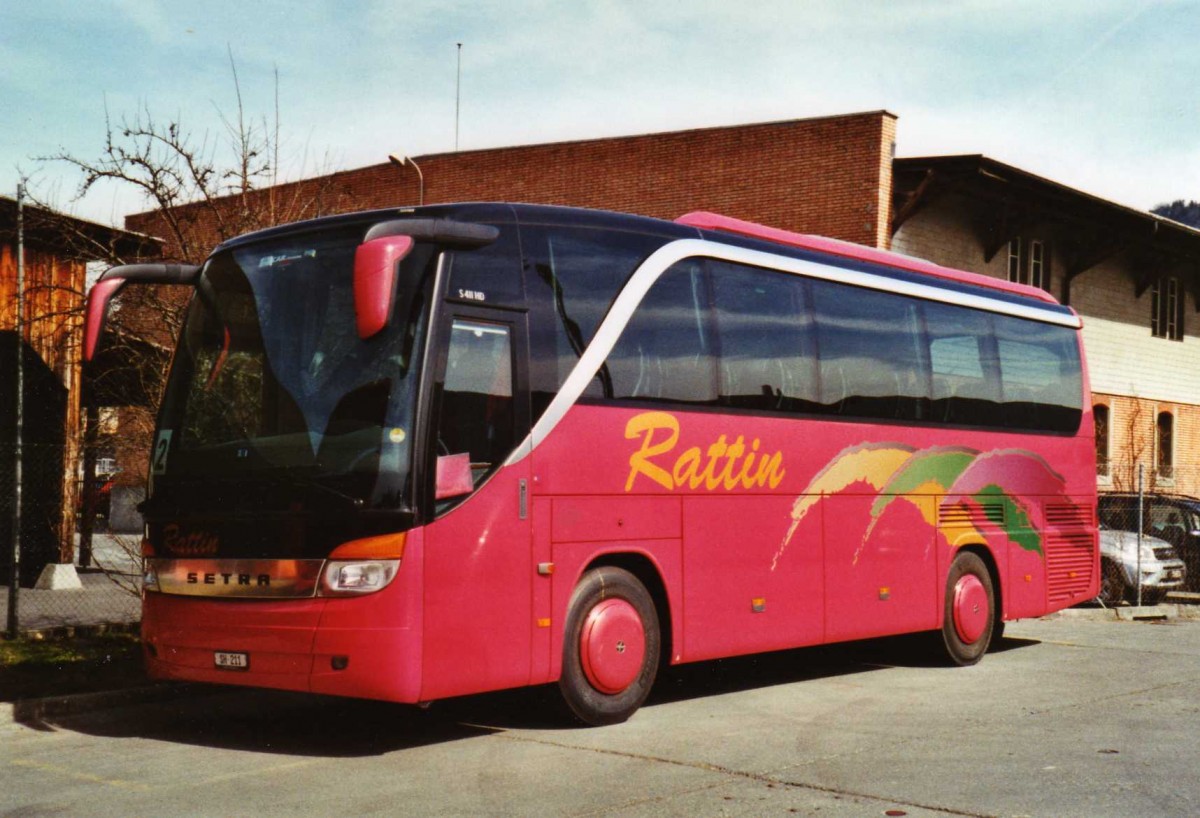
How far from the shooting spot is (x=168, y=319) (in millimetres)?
13250

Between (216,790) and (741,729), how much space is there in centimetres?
351

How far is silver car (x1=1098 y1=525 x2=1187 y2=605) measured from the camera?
68.2ft

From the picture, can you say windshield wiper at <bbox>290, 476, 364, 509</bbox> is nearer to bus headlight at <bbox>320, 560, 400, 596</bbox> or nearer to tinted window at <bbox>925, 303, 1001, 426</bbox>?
bus headlight at <bbox>320, 560, 400, 596</bbox>

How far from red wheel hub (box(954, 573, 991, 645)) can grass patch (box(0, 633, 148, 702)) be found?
725cm

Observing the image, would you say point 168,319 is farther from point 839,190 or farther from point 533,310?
point 839,190

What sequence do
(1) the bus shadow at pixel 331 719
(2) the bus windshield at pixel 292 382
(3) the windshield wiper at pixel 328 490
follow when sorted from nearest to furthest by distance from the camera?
(3) the windshield wiper at pixel 328 490, (2) the bus windshield at pixel 292 382, (1) the bus shadow at pixel 331 719

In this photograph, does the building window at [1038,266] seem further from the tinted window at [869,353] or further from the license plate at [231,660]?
the license plate at [231,660]

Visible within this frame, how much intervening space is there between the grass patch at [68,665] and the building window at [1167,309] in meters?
28.0

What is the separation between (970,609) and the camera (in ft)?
44.5

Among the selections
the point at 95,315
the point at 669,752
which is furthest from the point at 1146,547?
the point at 95,315

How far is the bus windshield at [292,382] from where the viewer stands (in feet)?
27.3

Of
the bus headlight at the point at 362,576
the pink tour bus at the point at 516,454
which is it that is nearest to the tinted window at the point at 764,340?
the pink tour bus at the point at 516,454

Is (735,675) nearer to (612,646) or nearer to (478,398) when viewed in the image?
(612,646)

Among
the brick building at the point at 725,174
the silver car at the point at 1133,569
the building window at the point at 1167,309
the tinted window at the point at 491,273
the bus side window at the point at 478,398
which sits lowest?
the silver car at the point at 1133,569
